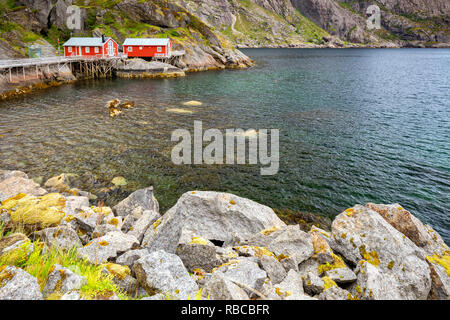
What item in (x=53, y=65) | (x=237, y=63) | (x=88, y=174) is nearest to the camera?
(x=88, y=174)

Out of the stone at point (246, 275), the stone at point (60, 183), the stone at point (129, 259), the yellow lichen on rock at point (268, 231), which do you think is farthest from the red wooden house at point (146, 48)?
the stone at point (246, 275)

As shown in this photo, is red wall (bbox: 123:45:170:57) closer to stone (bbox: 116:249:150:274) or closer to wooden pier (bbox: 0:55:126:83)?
wooden pier (bbox: 0:55:126:83)

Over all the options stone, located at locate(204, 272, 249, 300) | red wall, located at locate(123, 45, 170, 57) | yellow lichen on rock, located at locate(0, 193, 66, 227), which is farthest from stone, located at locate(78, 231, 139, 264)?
red wall, located at locate(123, 45, 170, 57)

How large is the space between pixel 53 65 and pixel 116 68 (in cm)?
1891

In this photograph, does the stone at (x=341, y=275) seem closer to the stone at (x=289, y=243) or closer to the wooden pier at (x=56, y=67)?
the stone at (x=289, y=243)

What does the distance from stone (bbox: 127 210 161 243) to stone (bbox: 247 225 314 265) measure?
5062 mm

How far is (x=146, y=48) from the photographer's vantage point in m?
90.6

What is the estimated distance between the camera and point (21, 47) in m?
67.8

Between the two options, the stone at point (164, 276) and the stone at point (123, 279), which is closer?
the stone at point (164, 276)

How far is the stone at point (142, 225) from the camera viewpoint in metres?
12.8

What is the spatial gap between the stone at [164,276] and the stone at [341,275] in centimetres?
473

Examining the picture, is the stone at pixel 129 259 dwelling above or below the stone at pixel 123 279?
below

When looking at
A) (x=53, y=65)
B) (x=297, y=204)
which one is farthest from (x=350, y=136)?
(x=53, y=65)

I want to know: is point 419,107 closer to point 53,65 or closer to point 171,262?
point 171,262
